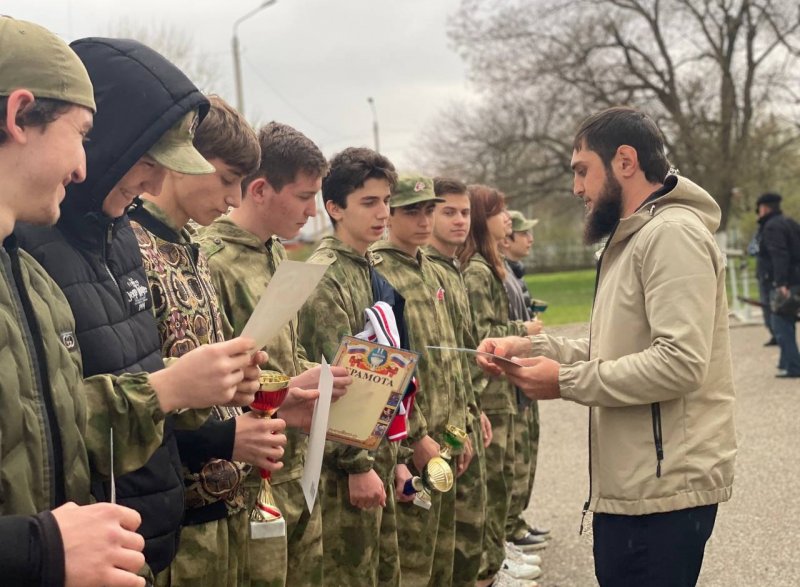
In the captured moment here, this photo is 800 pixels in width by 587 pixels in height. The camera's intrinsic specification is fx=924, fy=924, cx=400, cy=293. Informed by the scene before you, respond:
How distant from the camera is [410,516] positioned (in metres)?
4.32

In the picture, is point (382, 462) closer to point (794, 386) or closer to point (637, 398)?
point (637, 398)

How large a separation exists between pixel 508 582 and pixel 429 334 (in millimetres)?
1830

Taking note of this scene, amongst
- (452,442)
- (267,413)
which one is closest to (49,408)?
(267,413)

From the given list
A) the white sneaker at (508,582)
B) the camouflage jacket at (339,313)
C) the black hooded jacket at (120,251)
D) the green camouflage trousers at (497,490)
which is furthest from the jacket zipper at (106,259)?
the white sneaker at (508,582)

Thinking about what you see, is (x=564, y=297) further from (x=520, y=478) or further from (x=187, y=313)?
(x=187, y=313)

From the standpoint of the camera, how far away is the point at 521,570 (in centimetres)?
563

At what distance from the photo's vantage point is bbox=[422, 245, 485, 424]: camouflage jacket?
4.93m

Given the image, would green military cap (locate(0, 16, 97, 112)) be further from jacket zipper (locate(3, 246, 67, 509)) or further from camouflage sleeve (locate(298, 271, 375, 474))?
camouflage sleeve (locate(298, 271, 375, 474))

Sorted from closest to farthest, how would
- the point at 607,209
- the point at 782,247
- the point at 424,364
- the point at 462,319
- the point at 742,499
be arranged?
the point at 607,209
the point at 424,364
the point at 462,319
the point at 742,499
the point at 782,247

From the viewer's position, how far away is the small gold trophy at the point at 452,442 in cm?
434

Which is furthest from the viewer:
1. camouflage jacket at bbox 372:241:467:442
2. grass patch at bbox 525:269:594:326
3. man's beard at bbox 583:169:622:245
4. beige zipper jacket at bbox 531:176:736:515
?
grass patch at bbox 525:269:594:326

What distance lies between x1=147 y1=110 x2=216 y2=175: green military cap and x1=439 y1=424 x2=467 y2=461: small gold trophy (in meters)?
2.39

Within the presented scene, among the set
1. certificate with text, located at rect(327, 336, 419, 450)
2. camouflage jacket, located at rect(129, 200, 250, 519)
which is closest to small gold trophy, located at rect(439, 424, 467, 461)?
certificate with text, located at rect(327, 336, 419, 450)

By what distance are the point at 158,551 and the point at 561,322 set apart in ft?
59.1
